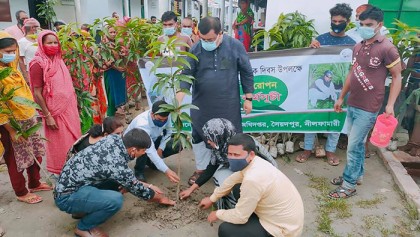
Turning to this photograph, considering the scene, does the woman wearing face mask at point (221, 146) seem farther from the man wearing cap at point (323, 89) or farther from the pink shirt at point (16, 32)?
the pink shirt at point (16, 32)

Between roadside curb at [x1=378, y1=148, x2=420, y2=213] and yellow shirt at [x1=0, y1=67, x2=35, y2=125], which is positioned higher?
yellow shirt at [x1=0, y1=67, x2=35, y2=125]

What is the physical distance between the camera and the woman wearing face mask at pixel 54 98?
302cm

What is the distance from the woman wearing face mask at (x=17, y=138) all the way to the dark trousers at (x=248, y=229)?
6.23 feet

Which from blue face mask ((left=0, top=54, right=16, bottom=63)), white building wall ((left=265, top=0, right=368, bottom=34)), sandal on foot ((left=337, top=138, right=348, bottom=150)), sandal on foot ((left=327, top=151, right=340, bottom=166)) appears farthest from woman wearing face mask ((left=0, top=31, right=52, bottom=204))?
sandal on foot ((left=337, top=138, right=348, bottom=150))

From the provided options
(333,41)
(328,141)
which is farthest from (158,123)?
(333,41)

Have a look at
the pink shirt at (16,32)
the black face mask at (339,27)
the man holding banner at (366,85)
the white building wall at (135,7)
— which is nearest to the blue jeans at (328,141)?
the man holding banner at (366,85)

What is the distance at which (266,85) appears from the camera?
3.95 metres

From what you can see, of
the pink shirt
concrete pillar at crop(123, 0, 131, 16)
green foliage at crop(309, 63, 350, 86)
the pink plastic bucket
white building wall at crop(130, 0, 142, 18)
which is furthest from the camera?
white building wall at crop(130, 0, 142, 18)

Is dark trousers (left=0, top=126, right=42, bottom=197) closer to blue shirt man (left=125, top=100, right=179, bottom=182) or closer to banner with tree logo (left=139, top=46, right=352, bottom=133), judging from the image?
blue shirt man (left=125, top=100, right=179, bottom=182)

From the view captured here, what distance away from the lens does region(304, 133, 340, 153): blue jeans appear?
3.97 m

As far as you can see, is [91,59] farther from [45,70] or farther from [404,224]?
[404,224]

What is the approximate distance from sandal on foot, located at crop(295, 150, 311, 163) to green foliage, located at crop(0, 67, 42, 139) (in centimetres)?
288

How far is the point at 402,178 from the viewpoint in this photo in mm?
3496

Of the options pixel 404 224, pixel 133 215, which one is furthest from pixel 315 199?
pixel 133 215
